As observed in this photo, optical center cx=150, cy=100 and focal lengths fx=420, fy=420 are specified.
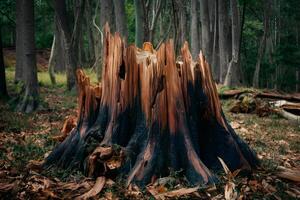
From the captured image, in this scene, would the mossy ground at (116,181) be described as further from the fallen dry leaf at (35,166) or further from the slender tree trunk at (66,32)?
the slender tree trunk at (66,32)

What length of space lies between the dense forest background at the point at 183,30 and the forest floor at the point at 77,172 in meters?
2.55

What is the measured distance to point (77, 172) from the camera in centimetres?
593

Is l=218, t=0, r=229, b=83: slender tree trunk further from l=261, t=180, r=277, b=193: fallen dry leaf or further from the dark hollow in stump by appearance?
l=261, t=180, r=277, b=193: fallen dry leaf

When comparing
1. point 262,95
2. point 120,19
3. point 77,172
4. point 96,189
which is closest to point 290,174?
point 96,189

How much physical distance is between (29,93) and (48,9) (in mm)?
18164

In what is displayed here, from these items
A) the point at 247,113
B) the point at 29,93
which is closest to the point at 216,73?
the point at 247,113

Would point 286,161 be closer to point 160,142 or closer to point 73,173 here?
point 160,142

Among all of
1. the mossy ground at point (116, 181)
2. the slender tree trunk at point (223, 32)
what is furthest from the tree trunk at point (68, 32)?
the slender tree trunk at point (223, 32)

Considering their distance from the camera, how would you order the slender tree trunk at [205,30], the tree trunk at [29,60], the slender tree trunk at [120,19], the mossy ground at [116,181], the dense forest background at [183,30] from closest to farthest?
the mossy ground at [116,181], the tree trunk at [29,60], the slender tree trunk at [120,19], the dense forest background at [183,30], the slender tree trunk at [205,30]

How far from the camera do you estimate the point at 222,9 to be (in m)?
18.8

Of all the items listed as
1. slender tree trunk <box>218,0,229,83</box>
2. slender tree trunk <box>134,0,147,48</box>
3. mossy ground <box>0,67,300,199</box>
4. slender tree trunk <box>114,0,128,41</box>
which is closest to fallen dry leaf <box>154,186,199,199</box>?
mossy ground <box>0,67,300,199</box>

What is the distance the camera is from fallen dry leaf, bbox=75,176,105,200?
16.7 feet

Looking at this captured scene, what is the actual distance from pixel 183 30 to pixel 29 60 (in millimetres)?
15744

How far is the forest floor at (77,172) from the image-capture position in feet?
17.0
